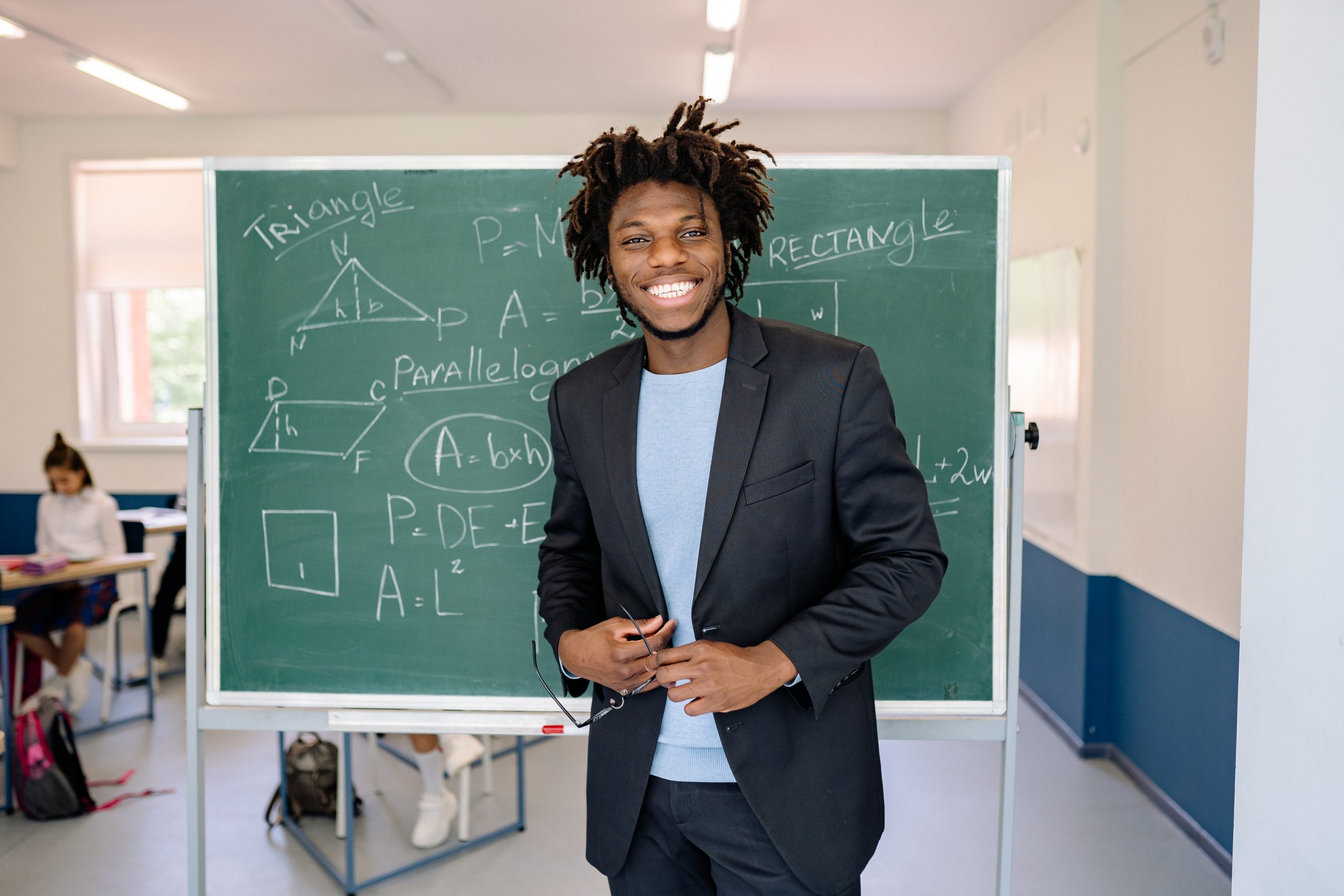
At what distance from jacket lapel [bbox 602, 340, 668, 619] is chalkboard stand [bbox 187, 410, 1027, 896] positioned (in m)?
0.63

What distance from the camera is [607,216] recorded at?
1396 millimetres

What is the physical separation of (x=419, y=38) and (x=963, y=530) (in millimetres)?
3777

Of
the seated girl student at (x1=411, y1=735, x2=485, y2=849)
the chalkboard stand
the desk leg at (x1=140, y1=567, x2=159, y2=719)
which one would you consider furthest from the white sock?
the desk leg at (x1=140, y1=567, x2=159, y2=719)

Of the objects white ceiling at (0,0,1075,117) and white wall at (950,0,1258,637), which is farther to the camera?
white ceiling at (0,0,1075,117)

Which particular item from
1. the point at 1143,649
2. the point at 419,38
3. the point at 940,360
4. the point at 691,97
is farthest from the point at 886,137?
the point at 940,360

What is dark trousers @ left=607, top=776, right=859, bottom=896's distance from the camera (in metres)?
1.28

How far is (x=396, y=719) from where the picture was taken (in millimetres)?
1906

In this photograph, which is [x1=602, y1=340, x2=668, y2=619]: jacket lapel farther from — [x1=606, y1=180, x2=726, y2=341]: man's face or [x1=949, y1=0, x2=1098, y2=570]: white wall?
[x1=949, y1=0, x2=1098, y2=570]: white wall

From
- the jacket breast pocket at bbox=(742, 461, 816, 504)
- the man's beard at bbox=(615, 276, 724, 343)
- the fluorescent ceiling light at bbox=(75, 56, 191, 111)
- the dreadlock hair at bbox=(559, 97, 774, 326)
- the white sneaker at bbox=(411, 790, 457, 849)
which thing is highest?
the fluorescent ceiling light at bbox=(75, 56, 191, 111)

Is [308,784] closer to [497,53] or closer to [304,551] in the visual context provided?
[304,551]

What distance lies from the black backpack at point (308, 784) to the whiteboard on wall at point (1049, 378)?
292 centimetres

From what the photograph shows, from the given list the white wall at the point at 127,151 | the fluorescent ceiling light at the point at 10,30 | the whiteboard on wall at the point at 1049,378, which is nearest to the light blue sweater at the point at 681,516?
the whiteboard on wall at the point at 1049,378

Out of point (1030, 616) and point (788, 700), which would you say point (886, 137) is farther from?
point (788, 700)

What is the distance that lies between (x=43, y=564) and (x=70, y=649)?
0.50 m
